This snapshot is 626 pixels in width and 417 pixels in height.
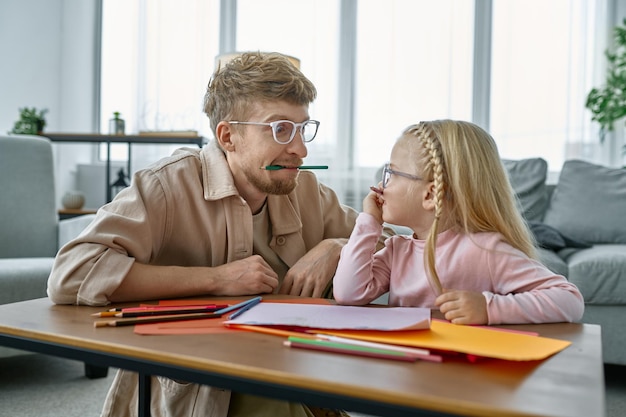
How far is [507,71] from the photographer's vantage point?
406cm

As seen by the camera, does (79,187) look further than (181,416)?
Yes

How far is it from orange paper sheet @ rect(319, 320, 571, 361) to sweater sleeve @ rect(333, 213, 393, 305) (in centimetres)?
27

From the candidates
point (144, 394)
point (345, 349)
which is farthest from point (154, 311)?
point (345, 349)

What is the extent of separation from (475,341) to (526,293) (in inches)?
9.5

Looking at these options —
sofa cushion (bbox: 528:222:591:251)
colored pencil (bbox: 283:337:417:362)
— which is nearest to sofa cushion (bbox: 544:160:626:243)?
sofa cushion (bbox: 528:222:591:251)

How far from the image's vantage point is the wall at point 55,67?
13.6ft

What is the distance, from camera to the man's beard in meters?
1.34

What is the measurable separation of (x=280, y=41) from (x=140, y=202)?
3.51 m

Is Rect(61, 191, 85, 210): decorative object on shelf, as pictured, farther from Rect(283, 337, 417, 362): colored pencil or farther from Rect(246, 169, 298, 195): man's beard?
Rect(283, 337, 417, 362): colored pencil

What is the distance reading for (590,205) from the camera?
307 cm

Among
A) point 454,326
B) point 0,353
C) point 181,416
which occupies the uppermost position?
point 454,326

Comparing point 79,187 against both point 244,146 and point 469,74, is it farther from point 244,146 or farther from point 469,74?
point 244,146

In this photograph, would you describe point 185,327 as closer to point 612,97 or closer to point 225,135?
point 225,135

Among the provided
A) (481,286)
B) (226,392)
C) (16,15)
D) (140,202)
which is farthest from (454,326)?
(16,15)
